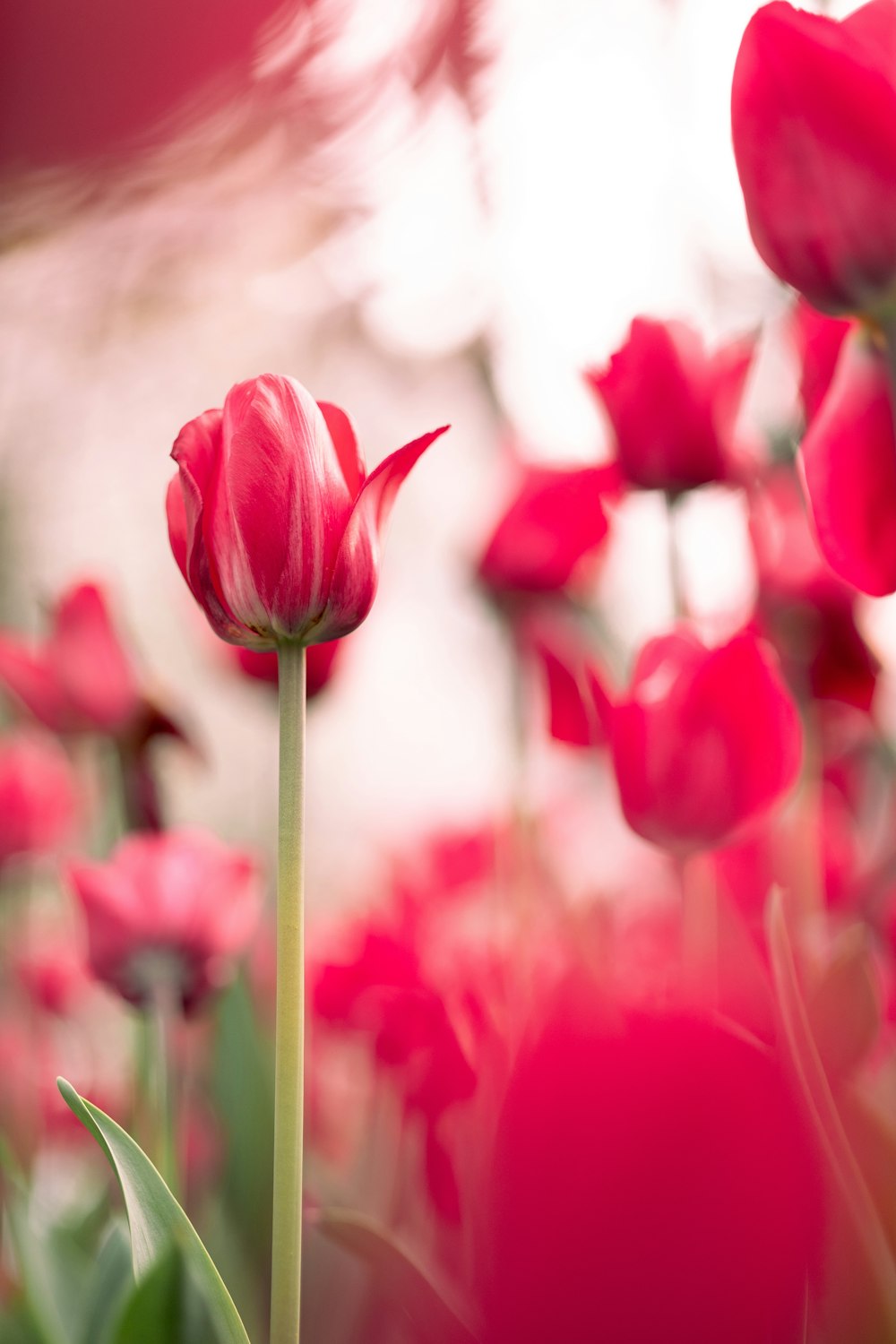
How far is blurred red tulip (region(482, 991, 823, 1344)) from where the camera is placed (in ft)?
0.49

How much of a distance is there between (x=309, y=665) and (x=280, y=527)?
5.5 inches

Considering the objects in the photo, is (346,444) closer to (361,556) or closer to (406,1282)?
(361,556)

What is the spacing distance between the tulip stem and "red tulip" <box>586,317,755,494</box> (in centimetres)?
16

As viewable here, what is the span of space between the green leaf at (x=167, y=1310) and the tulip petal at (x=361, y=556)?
11 cm

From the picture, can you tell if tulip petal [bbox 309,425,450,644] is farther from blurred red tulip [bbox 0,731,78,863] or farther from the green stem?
blurred red tulip [bbox 0,731,78,863]

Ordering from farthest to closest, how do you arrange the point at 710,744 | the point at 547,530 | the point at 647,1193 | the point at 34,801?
the point at 34,801
the point at 547,530
the point at 710,744
the point at 647,1193

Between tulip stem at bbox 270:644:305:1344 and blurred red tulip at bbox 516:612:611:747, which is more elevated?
blurred red tulip at bbox 516:612:611:747

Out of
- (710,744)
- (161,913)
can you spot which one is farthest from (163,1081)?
(710,744)

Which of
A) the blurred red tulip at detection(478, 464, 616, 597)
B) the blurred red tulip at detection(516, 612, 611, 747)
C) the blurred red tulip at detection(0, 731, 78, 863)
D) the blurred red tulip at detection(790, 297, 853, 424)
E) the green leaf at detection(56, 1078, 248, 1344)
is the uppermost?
the blurred red tulip at detection(790, 297, 853, 424)

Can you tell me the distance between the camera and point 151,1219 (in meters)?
0.19

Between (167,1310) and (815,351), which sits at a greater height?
(815,351)

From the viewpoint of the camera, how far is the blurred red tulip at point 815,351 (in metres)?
0.24

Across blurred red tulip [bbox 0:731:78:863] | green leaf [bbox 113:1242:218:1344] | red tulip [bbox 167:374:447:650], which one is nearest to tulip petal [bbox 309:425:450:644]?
red tulip [bbox 167:374:447:650]

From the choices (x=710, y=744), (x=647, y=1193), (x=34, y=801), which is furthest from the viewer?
(x=34, y=801)
